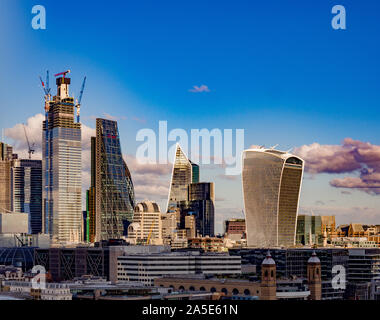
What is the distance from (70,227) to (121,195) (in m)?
7.99

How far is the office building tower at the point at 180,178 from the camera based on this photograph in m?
112

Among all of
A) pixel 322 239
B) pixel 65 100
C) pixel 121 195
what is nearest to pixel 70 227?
pixel 121 195

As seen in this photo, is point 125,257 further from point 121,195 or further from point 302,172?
point 121,195

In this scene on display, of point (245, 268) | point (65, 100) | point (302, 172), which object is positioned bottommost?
point (245, 268)

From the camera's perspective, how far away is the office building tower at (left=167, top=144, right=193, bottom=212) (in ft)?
367

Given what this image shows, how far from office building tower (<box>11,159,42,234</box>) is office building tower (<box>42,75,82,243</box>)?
293 centimetres

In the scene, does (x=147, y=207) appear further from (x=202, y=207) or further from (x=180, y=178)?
(x=180, y=178)

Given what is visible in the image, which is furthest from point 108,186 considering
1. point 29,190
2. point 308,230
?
point 308,230

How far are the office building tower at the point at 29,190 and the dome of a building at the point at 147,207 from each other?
27728 millimetres

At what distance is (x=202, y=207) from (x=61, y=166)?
18.6 meters

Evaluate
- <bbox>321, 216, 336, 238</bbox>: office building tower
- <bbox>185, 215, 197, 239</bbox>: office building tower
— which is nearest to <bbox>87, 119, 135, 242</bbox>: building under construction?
<bbox>185, 215, 197, 239</bbox>: office building tower

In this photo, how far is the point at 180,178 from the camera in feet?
369

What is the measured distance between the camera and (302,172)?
8144cm

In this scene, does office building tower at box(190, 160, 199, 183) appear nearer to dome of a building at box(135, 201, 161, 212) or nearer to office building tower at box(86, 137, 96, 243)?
office building tower at box(86, 137, 96, 243)
